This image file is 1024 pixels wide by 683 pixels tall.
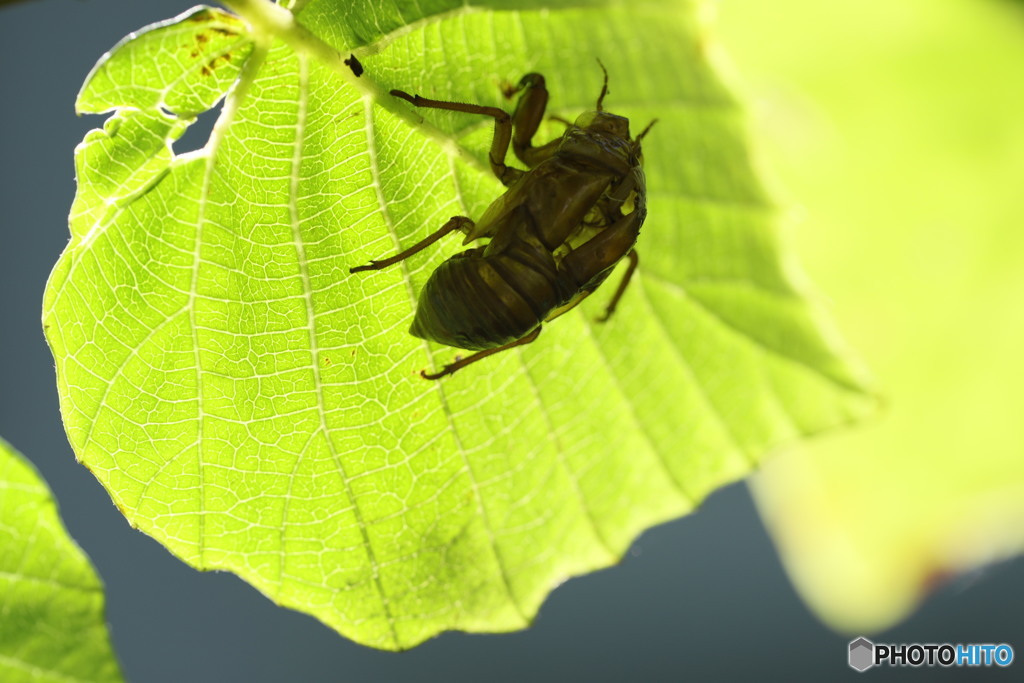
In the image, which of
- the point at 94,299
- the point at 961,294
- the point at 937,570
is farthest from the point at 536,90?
the point at 937,570

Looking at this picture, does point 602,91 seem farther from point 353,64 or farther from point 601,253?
point 353,64

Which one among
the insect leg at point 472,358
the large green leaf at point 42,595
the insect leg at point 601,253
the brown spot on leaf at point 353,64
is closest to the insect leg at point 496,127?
the brown spot on leaf at point 353,64

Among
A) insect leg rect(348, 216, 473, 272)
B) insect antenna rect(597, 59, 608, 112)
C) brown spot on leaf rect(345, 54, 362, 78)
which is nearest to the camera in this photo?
brown spot on leaf rect(345, 54, 362, 78)

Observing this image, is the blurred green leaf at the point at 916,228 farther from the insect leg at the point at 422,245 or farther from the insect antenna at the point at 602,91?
the insect leg at the point at 422,245

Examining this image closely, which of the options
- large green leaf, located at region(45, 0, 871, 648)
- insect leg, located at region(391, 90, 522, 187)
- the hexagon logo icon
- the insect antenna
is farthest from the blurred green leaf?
insect leg, located at region(391, 90, 522, 187)

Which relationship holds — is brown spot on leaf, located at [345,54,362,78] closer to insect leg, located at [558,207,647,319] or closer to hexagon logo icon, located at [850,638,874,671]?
insect leg, located at [558,207,647,319]
